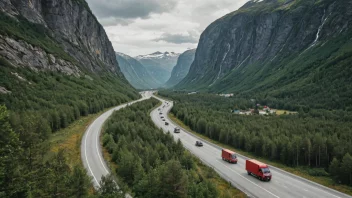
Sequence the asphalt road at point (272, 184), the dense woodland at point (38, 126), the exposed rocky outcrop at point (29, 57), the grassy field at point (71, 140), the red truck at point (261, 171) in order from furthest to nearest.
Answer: the exposed rocky outcrop at point (29, 57), the grassy field at point (71, 140), the red truck at point (261, 171), the asphalt road at point (272, 184), the dense woodland at point (38, 126)

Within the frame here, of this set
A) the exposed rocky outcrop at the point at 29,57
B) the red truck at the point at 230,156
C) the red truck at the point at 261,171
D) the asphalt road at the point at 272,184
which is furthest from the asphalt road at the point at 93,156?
the exposed rocky outcrop at the point at 29,57

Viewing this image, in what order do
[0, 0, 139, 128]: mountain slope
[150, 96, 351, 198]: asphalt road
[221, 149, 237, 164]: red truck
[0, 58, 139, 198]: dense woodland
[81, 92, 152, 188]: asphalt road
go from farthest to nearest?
[0, 0, 139, 128]: mountain slope
[221, 149, 237, 164]: red truck
[81, 92, 152, 188]: asphalt road
[150, 96, 351, 198]: asphalt road
[0, 58, 139, 198]: dense woodland

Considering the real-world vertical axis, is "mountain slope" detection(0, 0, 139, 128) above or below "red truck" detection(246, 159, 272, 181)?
above

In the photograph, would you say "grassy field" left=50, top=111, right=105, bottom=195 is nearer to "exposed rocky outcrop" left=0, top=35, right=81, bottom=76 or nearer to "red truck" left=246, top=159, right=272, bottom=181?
"red truck" left=246, top=159, right=272, bottom=181

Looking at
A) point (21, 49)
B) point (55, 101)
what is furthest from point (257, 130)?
point (21, 49)

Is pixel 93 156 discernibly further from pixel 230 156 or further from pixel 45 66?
pixel 45 66

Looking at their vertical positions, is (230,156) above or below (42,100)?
below

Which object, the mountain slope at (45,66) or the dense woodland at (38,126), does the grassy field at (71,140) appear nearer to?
the dense woodland at (38,126)

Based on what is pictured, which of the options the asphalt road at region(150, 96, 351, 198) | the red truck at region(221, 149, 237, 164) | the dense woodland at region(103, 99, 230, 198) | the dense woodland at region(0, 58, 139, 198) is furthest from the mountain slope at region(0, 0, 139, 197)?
the red truck at region(221, 149, 237, 164)

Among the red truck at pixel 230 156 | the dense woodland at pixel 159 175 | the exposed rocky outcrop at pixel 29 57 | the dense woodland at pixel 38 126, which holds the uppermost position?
the exposed rocky outcrop at pixel 29 57

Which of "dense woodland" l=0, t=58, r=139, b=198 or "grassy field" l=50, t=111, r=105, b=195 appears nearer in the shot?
"dense woodland" l=0, t=58, r=139, b=198

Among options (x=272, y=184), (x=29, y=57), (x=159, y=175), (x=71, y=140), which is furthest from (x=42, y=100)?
(x=272, y=184)

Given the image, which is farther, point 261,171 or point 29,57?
point 29,57
